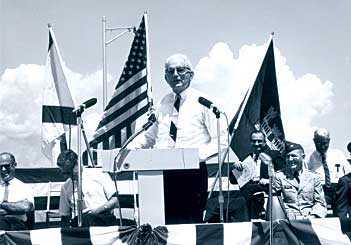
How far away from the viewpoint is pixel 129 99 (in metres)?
6.95

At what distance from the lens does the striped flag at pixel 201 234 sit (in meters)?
3.69

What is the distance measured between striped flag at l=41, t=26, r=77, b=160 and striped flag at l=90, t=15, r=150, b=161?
1.46 feet

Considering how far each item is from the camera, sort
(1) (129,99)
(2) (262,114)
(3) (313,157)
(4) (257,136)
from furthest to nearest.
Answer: (1) (129,99) → (2) (262,114) → (3) (313,157) → (4) (257,136)

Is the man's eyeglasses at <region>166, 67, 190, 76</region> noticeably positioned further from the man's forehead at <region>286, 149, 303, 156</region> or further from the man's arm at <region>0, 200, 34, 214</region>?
the man's arm at <region>0, 200, 34, 214</region>

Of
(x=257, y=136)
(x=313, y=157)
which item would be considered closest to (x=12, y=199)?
(x=257, y=136)

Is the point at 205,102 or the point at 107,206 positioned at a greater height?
the point at 205,102

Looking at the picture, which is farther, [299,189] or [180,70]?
[299,189]

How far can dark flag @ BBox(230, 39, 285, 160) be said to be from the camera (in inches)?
235

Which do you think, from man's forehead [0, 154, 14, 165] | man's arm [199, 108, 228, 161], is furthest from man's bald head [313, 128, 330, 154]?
man's forehead [0, 154, 14, 165]

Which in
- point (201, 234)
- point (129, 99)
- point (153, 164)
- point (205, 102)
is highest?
→ point (129, 99)

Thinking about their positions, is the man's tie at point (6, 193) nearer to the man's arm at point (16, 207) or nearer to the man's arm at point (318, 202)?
the man's arm at point (16, 207)

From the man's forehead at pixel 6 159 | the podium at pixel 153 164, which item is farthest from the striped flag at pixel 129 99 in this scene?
the podium at pixel 153 164

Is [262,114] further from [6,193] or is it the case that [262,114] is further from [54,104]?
[6,193]

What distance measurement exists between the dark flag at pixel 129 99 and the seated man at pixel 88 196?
120 cm
